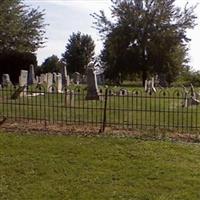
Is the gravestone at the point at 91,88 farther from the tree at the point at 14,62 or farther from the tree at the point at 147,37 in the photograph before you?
the tree at the point at 147,37

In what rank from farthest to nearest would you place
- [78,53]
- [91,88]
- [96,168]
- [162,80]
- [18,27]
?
1. [78,53]
2. [162,80]
3. [18,27]
4. [91,88]
5. [96,168]

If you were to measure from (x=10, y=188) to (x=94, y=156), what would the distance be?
201cm

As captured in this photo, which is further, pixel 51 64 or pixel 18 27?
pixel 51 64

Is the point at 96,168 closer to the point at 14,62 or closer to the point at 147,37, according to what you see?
the point at 14,62

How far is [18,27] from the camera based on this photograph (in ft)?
125

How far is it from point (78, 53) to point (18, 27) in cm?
3461

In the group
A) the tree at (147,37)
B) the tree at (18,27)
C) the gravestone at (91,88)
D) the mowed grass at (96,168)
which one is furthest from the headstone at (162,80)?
the mowed grass at (96,168)

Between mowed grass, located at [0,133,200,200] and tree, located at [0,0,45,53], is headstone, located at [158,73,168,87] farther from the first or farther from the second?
mowed grass, located at [0,133,200,200]

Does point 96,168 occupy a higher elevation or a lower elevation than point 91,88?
lower

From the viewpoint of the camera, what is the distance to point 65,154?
352 inches

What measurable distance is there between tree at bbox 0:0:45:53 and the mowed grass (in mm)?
25372

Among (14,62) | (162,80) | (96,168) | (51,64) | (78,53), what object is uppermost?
(78,53)

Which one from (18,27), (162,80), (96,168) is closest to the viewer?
(96,168)

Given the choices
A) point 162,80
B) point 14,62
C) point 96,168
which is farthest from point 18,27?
point 96,168
